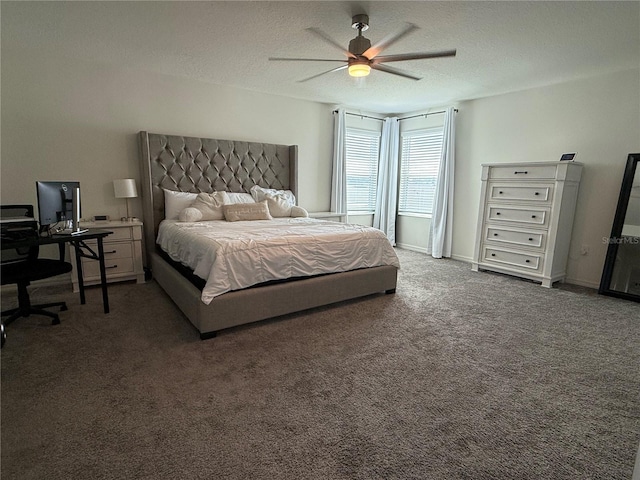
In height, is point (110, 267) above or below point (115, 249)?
below

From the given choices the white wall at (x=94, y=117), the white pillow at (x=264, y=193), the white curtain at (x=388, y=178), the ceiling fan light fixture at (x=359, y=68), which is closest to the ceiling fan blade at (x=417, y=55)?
the ceiling fan light fixture at (x=359, y=68)

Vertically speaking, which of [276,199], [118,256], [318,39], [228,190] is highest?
[318,39]

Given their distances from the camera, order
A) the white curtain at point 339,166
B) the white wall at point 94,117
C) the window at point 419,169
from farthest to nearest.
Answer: the window at point 419,169 < the white curtain at point 339,166 < the white wall at point 94,117

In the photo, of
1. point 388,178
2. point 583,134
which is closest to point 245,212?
point 388,178

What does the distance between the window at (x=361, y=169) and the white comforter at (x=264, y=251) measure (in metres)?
2.69

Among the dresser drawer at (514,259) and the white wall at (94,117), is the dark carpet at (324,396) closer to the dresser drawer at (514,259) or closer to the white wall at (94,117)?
the dresser drawer at (514,259)

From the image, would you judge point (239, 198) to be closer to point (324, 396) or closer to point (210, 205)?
point (210, 205)

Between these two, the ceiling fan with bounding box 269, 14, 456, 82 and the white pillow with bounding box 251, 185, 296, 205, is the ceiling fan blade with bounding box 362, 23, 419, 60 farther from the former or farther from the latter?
the white pillow with bounding box 251, 185, 296, 205

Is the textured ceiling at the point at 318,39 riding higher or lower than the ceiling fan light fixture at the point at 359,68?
higher

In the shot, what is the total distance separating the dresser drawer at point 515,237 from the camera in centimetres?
405

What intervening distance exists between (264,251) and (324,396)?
1.25 meters

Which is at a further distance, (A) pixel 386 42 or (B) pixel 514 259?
(B) pixel 514 259

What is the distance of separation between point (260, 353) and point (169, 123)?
3.42 meters

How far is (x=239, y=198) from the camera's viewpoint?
14.8ft
